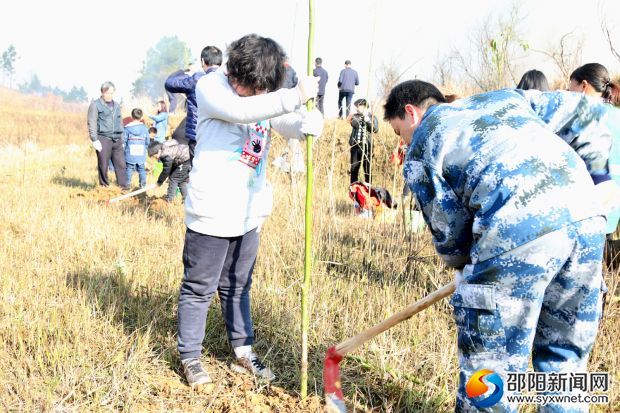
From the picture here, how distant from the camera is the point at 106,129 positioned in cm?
801

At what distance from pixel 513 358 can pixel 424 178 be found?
59cm

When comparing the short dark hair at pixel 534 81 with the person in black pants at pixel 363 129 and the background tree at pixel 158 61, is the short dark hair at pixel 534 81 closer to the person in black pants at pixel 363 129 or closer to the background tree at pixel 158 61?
the person in black pants at pixel 363 129

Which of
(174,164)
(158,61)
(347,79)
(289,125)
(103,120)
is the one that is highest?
(158,61)

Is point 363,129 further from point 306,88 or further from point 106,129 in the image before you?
point 106,129

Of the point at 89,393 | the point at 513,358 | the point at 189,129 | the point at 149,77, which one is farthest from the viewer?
the point at 149,77

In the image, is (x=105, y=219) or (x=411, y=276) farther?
(x=105, y=219)

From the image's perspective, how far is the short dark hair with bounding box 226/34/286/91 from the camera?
2145 millimetres

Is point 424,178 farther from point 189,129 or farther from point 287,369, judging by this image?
point 189,129

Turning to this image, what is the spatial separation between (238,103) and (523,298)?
1286 mm

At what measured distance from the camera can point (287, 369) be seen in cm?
262

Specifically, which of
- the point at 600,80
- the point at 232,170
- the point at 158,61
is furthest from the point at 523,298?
the point at 158,61

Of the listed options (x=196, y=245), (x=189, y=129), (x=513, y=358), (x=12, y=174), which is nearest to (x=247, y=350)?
(x=196, y=245)

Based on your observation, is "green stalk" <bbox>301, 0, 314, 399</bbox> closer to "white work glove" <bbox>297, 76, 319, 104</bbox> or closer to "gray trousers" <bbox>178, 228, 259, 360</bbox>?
"white work glove" <bbox>297, 76, 319, 104</bbox>

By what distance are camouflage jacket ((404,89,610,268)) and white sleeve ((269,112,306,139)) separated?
2.47 feet
